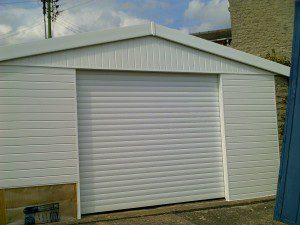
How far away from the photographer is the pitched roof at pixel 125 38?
668 cm

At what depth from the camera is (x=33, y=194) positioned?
Result: 6.70 metres

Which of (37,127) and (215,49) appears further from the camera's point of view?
(215,49)

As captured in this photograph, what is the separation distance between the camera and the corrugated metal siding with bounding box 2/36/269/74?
7070mm

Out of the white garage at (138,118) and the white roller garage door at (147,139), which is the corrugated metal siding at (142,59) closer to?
the white garage at (138,118)

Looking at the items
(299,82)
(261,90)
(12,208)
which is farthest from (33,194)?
(261,90)

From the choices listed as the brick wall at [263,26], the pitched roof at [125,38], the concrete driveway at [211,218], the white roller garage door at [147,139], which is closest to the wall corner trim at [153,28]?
the pitched roof at [125,38]

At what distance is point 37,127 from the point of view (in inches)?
268

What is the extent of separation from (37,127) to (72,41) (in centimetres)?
175

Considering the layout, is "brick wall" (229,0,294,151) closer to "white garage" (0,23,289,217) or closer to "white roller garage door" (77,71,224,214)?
"white garage" (0,23,289,217)

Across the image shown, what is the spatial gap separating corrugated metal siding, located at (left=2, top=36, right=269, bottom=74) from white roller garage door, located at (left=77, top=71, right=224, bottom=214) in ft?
0.80

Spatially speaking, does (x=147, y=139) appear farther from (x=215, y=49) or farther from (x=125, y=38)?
(x=215, y=49)

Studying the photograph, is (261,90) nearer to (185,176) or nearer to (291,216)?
(185,176)

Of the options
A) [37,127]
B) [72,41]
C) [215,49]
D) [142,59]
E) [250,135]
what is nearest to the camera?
[37,127]

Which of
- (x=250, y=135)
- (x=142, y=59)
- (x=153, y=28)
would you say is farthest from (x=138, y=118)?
(x=250, y=135)
